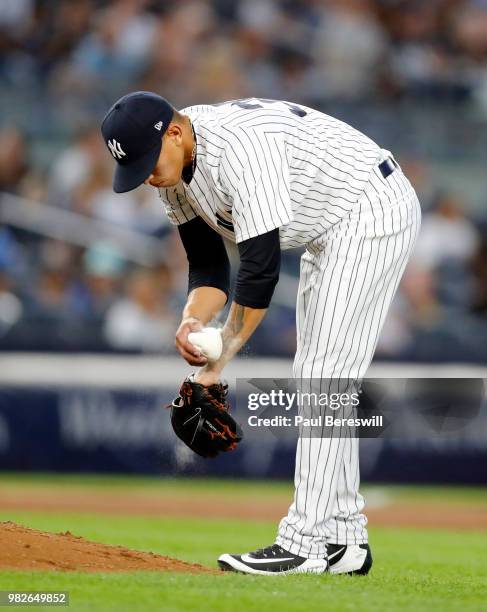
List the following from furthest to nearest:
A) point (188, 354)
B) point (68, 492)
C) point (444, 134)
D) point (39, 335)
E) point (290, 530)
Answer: point (444, 134), point (39, 335), point (68, 492), point (290, 530), point (188, 354)

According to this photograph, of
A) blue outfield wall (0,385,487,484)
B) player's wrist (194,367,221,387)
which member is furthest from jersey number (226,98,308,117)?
blue outfield wall (0,385,487,484)

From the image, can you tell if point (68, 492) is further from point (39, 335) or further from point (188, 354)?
point (188, 354)

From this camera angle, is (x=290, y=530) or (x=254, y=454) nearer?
(x=290, y=530)

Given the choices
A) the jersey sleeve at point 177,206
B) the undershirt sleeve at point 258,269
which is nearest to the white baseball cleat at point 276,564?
the undershirt sleeve at point 258,269

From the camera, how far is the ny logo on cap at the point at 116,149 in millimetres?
4074

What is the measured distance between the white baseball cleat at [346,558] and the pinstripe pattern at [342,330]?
28 mm

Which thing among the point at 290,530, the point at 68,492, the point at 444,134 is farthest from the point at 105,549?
the point at 444,134

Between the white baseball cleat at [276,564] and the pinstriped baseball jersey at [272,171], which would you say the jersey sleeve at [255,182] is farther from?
the white baseball cleat at [276,564]

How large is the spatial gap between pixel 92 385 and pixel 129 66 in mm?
3874

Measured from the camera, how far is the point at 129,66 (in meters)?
12.5

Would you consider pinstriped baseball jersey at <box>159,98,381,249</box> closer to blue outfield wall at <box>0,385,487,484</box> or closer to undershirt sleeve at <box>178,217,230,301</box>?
undershirt sleeve at <box>178,217,230,301</box>

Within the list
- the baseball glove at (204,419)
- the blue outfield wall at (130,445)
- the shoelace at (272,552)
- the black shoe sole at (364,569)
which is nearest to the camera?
the baseball glove at (204,419)

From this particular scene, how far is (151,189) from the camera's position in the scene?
440 inches

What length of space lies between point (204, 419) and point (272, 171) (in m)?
0.94
